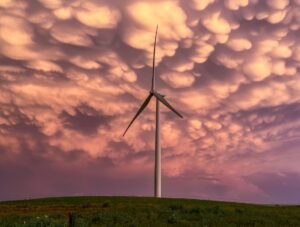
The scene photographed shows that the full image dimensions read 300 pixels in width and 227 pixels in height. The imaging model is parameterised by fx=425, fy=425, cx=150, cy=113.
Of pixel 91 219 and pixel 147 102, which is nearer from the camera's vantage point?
pixel 91 219

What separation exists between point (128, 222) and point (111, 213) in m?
4.21

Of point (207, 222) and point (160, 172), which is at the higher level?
point (160, 172)

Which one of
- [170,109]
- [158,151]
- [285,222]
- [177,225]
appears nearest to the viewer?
[177,225]

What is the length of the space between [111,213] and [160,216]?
4.18 metres

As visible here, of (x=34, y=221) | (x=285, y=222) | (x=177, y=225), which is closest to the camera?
(x=34, y=221)

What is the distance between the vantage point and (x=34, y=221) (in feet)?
94.0

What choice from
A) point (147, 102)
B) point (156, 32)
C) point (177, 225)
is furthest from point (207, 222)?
point (156, 32)

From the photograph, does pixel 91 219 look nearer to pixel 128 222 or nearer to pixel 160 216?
pixel 128 222

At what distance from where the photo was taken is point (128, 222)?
106 ft

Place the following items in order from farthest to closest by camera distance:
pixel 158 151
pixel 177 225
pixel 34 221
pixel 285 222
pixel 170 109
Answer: pixel 170 109, pixel 158 151, pixel 285 222, pixel 177 225, pixel 34 221

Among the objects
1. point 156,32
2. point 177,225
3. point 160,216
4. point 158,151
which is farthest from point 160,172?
point 177,225

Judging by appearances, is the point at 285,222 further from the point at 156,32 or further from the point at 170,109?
the point at 156,32

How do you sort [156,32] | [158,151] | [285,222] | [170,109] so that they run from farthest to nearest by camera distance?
1. [156,32]
2. [170,109]
3. [158,151]
4. [285,222]

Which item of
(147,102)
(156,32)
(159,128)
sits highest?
(156,32)
